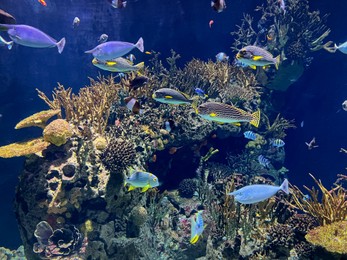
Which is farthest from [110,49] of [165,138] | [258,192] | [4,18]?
[258,192]

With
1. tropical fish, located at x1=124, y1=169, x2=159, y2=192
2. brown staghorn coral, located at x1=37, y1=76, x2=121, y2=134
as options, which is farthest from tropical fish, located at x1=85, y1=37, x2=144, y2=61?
tropical fish, located at x1=124, y1=169, x2=159, y2=192

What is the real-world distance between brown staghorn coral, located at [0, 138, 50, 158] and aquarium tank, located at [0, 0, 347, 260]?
4cm

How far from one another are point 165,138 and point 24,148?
10.5ft

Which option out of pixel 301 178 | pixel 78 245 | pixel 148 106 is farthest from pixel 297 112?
pixel 78 245

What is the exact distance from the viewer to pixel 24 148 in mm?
5043

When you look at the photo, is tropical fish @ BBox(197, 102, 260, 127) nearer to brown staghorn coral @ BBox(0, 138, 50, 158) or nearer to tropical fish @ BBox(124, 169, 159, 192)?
tropical fish @ BBox(124, 169, 159, 192)

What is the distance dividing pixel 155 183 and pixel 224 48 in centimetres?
1310

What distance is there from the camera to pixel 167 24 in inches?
606

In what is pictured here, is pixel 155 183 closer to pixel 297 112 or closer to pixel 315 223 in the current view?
pixel 315 223

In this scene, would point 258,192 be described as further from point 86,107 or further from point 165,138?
point 86,107

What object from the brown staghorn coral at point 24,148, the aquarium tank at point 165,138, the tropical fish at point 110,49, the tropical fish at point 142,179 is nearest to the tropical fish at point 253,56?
the aquarium tank at point 165,138

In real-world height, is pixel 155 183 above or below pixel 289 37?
below

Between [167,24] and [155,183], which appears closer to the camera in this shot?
[155,183]

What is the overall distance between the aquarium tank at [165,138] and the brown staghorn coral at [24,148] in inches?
1.4
